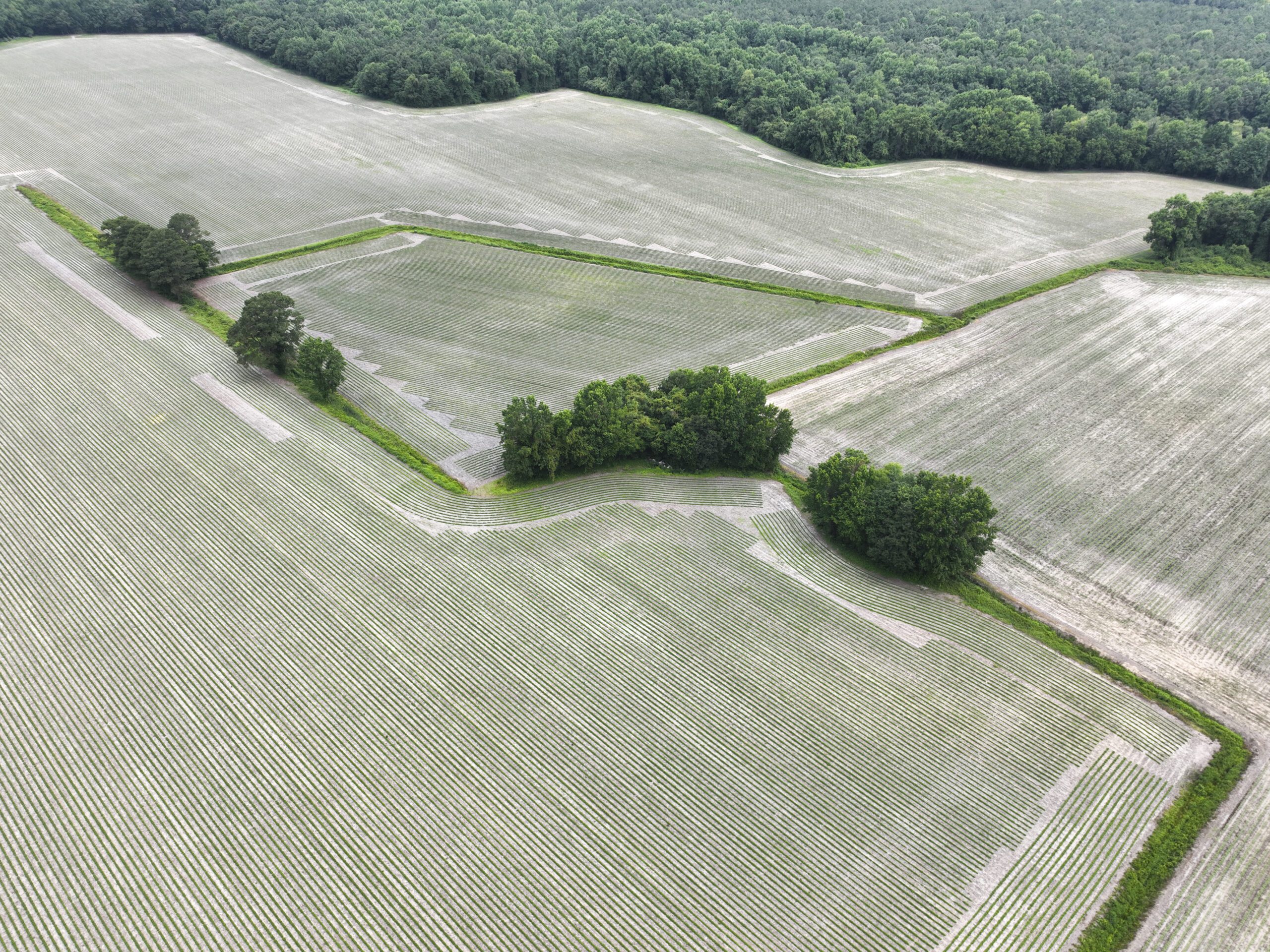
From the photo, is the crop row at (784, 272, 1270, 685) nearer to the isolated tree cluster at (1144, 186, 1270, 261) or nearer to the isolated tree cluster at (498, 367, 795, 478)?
the isolated tree cluster at (498, 367, 795, 478)

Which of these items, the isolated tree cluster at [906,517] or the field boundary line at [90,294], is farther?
the field boundary line at [90,294]

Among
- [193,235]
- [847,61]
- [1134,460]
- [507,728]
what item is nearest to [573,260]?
[193,235]

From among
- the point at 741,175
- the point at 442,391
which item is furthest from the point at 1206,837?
the point at 741,175

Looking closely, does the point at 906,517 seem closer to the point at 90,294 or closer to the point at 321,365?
the point at 321,365

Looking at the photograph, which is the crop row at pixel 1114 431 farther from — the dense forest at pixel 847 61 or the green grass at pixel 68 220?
the green grass at pixel 68 220

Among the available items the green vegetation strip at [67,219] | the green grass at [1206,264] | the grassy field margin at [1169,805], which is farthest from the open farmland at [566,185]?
the grassy field margin at [1169,805]

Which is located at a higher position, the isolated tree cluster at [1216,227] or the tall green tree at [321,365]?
the isolated tree cluster at [1216,227]

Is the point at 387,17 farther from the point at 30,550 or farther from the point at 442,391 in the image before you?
the point at 30,550
